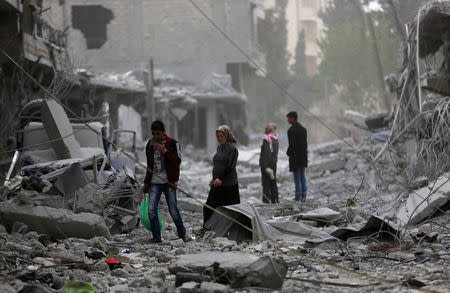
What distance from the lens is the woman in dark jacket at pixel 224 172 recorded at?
8.67 meters

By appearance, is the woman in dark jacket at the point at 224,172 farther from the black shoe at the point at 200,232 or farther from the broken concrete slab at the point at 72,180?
the broken concrete slab at the point at 72,180

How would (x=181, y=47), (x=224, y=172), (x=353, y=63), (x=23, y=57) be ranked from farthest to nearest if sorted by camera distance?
1. (x=353, y=63)
2. (x=181, y=47)
3. (x=23, y=57)
4. (x=224, y=172)

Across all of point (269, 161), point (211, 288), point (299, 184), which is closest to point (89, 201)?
point (269, 161)

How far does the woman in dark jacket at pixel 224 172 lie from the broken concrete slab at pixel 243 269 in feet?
8.71

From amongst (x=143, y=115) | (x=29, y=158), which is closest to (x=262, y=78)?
(x=143, y=115)

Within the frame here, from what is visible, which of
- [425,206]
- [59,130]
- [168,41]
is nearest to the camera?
[425,206]

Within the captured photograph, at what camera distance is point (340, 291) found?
18.3ft

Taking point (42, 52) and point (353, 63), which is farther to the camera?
point (353, 63)

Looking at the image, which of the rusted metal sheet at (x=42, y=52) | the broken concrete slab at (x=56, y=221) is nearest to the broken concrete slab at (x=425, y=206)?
the broken concrete slab at (x=56, y=221)

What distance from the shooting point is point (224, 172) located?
28.8 feet

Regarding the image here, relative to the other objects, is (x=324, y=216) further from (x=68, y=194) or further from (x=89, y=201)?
(x=68, y=194)

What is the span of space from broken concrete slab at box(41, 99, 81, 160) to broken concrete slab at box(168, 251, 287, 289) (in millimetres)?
5451

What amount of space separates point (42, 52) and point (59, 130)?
20.1ft

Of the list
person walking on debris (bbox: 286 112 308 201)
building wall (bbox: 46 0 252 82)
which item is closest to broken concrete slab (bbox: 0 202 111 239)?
person walking on debris (bbox: 286 112 308 201)
